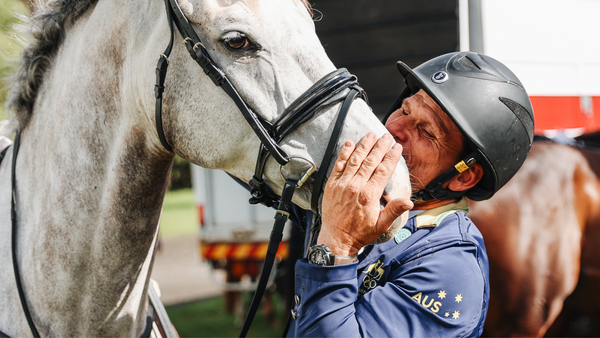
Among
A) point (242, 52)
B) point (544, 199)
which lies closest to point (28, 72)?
point (242, 52)

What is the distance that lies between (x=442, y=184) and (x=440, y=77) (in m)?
0.43

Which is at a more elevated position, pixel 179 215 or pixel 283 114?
pixel 283 114

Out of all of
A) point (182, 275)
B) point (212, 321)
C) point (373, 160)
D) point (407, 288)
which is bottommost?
point (182, 275)

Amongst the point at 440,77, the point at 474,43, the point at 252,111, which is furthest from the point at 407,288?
the point at 474,43

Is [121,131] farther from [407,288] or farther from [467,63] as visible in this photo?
[467,63]

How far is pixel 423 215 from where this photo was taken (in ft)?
5.81

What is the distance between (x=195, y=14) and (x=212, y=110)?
11.9 inches

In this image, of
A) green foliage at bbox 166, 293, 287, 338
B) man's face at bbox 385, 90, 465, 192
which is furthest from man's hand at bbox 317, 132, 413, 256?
green foliage at bbox 166, 293, 287, 338

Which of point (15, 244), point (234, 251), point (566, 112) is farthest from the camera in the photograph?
point (234, 251)

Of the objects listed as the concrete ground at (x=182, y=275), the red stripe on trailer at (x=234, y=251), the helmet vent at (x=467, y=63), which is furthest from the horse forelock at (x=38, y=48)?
the concrete ground at (x=182, y=275)

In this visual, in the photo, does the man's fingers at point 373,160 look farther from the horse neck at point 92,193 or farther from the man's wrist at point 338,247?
the horse neck at point 92,193

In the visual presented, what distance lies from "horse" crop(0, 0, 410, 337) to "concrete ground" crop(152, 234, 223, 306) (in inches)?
A: 209

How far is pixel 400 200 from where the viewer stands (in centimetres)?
123

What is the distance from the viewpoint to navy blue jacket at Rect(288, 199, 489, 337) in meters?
1.34
